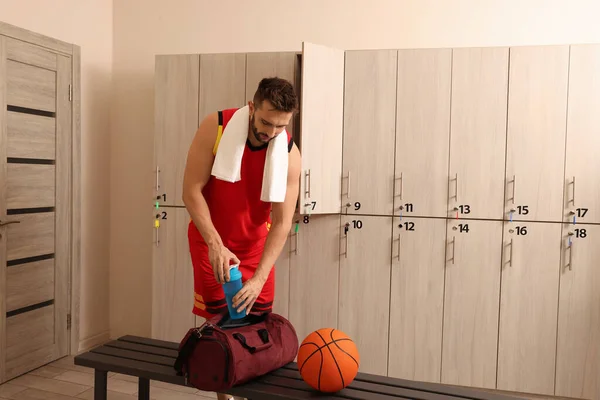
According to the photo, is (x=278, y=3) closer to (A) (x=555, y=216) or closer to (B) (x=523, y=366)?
(A) (x=555, y=216)

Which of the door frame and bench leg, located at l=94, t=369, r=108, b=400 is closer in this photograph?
bench leg, located at l=94, t=369, r=108, b=400

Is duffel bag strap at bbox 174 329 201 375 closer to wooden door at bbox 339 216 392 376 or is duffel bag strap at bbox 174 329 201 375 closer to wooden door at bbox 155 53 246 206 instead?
wooden door at bbox 339 216 392 376

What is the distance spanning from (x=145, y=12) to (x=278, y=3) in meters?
1.08

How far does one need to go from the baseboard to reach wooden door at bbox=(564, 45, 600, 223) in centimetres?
345

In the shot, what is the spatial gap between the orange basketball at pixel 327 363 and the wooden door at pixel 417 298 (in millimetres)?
1537

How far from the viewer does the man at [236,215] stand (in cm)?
228

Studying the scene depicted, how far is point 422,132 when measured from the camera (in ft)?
11.4

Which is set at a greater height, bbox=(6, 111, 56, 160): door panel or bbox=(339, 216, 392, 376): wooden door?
bbox=(6, 111, 56, 160): door panel

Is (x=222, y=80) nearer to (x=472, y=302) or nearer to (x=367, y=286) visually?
(x=367, y=286)

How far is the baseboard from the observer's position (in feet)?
13.6

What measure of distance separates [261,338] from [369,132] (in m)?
1.79

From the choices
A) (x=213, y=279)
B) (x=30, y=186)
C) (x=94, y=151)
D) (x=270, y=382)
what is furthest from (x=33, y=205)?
(x=270, y=382)

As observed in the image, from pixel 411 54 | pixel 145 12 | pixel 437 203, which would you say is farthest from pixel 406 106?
pixel 145 12

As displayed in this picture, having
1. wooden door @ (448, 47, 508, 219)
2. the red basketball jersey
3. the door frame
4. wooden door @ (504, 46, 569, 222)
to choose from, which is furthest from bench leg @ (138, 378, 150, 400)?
wooden door @ (504, 46, 569, 222)
